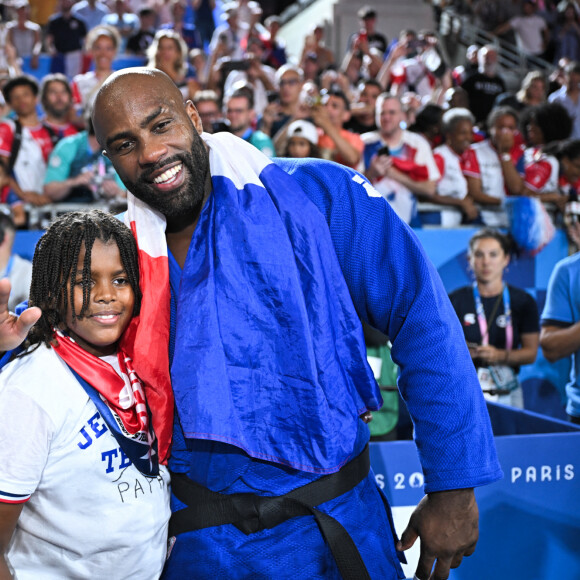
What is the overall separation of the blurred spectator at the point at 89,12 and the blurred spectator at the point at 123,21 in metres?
0.08

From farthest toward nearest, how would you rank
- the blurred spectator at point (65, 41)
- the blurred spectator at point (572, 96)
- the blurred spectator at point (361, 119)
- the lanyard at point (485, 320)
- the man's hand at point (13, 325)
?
the blurred spectator at point (65, 41) < the blurred spectator at point (572, 96) < the blurred spectator at point (361, 119) < the lanyard at point (485, 320) < the man's hand at point (13, 325)

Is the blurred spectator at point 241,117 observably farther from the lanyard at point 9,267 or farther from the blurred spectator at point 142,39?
the blurred spectator at point 142,39

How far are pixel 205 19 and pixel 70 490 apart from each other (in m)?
9.52

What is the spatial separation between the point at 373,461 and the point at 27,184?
3658mm

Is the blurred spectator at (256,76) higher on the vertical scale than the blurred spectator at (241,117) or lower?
higher

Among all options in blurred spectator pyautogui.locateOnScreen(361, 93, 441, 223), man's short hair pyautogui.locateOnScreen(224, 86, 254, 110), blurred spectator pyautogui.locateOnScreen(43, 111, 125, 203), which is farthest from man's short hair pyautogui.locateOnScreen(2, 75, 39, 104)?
blurred spectator pyautogui.locateOnScreen(361, 93, 441, 223)

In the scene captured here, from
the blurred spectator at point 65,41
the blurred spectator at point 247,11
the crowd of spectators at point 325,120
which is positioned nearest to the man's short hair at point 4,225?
the crowd of spectators at point 325,120

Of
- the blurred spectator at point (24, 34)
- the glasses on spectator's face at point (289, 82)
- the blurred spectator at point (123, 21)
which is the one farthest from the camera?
the blurred spectator at point (123, 21)

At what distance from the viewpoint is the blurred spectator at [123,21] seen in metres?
9.62

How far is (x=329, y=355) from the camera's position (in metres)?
1.80

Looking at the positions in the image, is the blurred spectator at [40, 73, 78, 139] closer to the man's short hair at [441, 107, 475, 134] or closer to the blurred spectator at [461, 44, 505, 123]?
the man's short hair at [441, 107, 475, 134]

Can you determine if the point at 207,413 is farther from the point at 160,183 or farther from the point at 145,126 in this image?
the point at 145,126

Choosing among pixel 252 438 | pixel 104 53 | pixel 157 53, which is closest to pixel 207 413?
pixel 252 438

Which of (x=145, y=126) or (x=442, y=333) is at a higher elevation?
(x=145, y=126)
